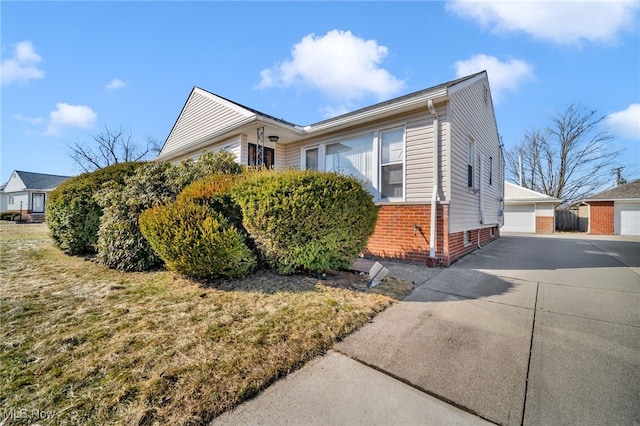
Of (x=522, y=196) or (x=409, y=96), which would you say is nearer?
(x=409, y=96)

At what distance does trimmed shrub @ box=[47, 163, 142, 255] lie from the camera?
6.34 meters

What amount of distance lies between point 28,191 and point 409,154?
131 feet

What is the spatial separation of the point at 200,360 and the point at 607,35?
42.4 feet

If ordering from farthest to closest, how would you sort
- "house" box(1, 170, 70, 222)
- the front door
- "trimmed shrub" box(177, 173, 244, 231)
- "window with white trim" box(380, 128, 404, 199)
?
the front door < "house" box(1, 170, 70, 222) < "window with white trim" box(380, 128, 404, 199) < "trimmed shrub" box(177, 173, 244, 231)

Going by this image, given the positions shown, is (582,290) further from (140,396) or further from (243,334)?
(140,396)

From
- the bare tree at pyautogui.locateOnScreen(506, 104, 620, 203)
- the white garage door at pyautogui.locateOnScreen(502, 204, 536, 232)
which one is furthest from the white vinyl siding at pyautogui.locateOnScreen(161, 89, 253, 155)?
the bare tree at pyautogui.locateOnScreen(506, 104, 620, 203)

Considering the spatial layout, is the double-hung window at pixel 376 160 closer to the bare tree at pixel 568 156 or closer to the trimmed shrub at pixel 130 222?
the trimmed shrub at pixel 130 222

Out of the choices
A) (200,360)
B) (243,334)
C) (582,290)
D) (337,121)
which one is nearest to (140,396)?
(200,360)

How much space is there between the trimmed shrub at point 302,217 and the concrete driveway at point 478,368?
1333 mm

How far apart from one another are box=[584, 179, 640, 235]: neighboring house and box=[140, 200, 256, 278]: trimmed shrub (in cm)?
2346

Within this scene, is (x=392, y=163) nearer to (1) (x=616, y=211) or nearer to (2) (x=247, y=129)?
(2) (x=247, y=129)

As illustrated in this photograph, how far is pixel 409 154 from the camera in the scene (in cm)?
639

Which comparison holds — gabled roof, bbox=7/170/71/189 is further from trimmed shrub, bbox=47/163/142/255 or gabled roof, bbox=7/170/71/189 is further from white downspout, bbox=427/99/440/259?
white downspout, bbox=427/99/440/259

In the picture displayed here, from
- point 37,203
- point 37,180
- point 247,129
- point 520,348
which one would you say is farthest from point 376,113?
point 37,180
